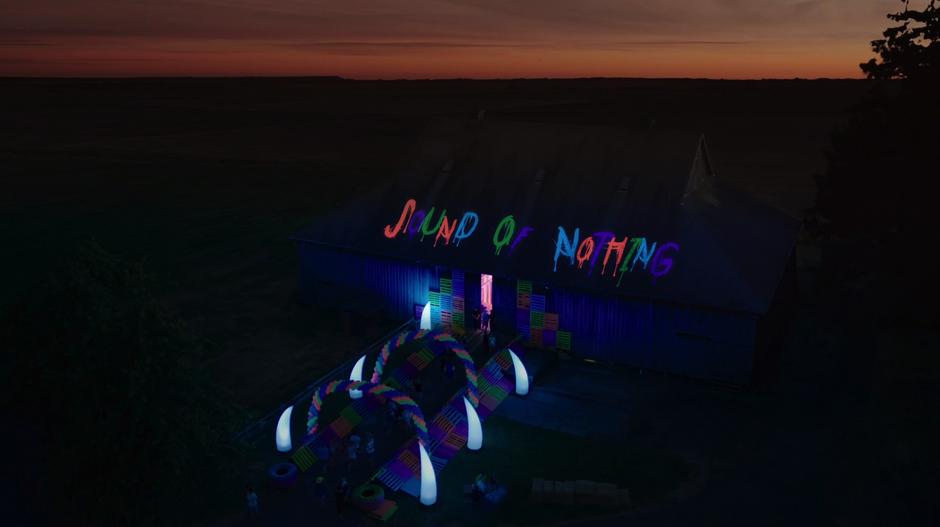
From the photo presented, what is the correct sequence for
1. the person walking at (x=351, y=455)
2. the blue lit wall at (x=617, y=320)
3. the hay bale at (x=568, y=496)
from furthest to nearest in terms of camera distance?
the blue lit wall at (x=617, y=320) < the person walking at (x=351, y=455) < the hay bale at (x=568, y=496)

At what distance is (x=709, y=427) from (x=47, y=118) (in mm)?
158920

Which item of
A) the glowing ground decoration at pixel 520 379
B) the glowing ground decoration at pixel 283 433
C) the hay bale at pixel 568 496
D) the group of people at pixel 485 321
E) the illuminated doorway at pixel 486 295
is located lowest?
the hay bale at pixel 568 496

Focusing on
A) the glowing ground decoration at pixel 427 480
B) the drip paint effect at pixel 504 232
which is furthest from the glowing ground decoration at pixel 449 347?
the drip paint effect at pixel 504 232

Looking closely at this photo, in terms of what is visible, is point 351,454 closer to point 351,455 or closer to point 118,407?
point 351,455

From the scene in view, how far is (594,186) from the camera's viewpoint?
2783 cm

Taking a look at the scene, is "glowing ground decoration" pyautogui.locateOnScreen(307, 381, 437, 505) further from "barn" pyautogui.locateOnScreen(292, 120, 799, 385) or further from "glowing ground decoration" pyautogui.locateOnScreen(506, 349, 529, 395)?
"barn" pyautogui.locateOnScreen(292, 120, 799, 385)

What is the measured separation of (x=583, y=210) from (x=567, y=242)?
156 cm

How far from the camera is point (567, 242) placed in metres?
27.0

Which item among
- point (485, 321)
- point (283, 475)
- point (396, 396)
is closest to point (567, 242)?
point (485, 321)

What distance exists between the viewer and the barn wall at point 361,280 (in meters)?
30.0

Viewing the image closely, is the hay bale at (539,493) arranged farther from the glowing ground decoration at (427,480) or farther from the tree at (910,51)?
the tree at (910,51)

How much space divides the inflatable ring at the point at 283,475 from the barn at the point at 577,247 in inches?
438

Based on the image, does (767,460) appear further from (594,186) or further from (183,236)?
(183,236)

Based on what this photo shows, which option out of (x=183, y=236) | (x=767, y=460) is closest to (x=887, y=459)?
(x=767, y=460)
